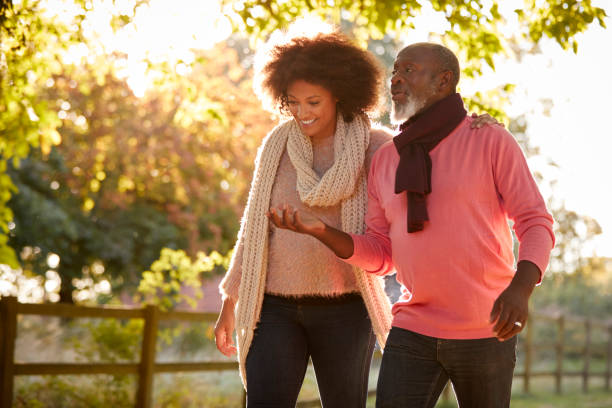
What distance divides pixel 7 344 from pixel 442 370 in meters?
4.34

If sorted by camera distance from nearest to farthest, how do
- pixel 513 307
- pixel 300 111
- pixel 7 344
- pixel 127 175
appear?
pixel 513 307 < pixel 300 111 < pixel 7 344 < pixel 127 175

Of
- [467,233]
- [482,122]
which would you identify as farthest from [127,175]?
[467,233]

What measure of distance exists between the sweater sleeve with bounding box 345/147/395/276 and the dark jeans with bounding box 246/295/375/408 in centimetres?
33

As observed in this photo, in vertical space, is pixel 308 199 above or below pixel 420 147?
below

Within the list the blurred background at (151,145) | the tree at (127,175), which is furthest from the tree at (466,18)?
the tree at (127,175)

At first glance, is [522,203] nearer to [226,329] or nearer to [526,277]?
[526,277]

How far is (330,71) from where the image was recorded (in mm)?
3795

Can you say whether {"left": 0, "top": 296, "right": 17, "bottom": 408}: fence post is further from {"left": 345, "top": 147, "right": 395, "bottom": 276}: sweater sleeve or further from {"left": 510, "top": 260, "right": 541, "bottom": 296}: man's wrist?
{"left": 510, "top": 260, "right": 541, "bottom": 296}: man's wrist

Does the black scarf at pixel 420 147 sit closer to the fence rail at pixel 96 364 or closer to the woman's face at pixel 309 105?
the woman's face at pixel 309 105

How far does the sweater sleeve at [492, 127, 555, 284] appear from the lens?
2.79m

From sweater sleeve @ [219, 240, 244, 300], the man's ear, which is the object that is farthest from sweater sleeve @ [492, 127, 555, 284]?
sweater sleeve @ [219, 240, 244, 300]

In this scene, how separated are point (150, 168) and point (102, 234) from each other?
2058 mm

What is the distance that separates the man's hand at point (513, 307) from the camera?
2623 millimetres

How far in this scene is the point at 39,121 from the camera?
Result: 584cm
